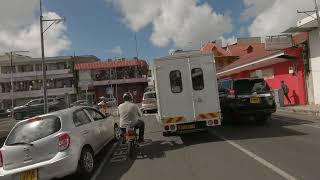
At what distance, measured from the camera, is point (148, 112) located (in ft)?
113

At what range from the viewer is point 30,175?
964 centimetres

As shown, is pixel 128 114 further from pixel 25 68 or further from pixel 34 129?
pixel 25 68

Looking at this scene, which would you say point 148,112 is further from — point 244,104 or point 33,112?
point 244,104

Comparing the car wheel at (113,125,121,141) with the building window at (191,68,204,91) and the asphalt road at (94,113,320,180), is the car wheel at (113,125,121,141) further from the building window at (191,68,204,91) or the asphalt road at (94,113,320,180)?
the building window at (191,68,204,91)

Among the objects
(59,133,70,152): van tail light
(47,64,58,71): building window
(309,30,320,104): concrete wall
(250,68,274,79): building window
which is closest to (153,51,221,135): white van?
(59,133,70,152): van tail light

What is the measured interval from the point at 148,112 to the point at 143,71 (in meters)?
46.4

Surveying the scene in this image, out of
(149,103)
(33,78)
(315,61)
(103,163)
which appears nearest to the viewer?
(103,163)

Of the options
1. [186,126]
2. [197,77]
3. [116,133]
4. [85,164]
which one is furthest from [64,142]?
[197,77]

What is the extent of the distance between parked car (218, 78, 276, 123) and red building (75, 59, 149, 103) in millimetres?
59057

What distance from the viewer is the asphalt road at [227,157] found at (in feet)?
29.9

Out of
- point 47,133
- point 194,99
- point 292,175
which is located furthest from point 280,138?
point 47,133

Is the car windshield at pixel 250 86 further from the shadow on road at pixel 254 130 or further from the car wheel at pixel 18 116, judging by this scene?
the car wheel at pixel 18 116

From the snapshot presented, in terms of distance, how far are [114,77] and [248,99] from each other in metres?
62.6

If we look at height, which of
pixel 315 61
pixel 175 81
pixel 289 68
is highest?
pixel 315 61
